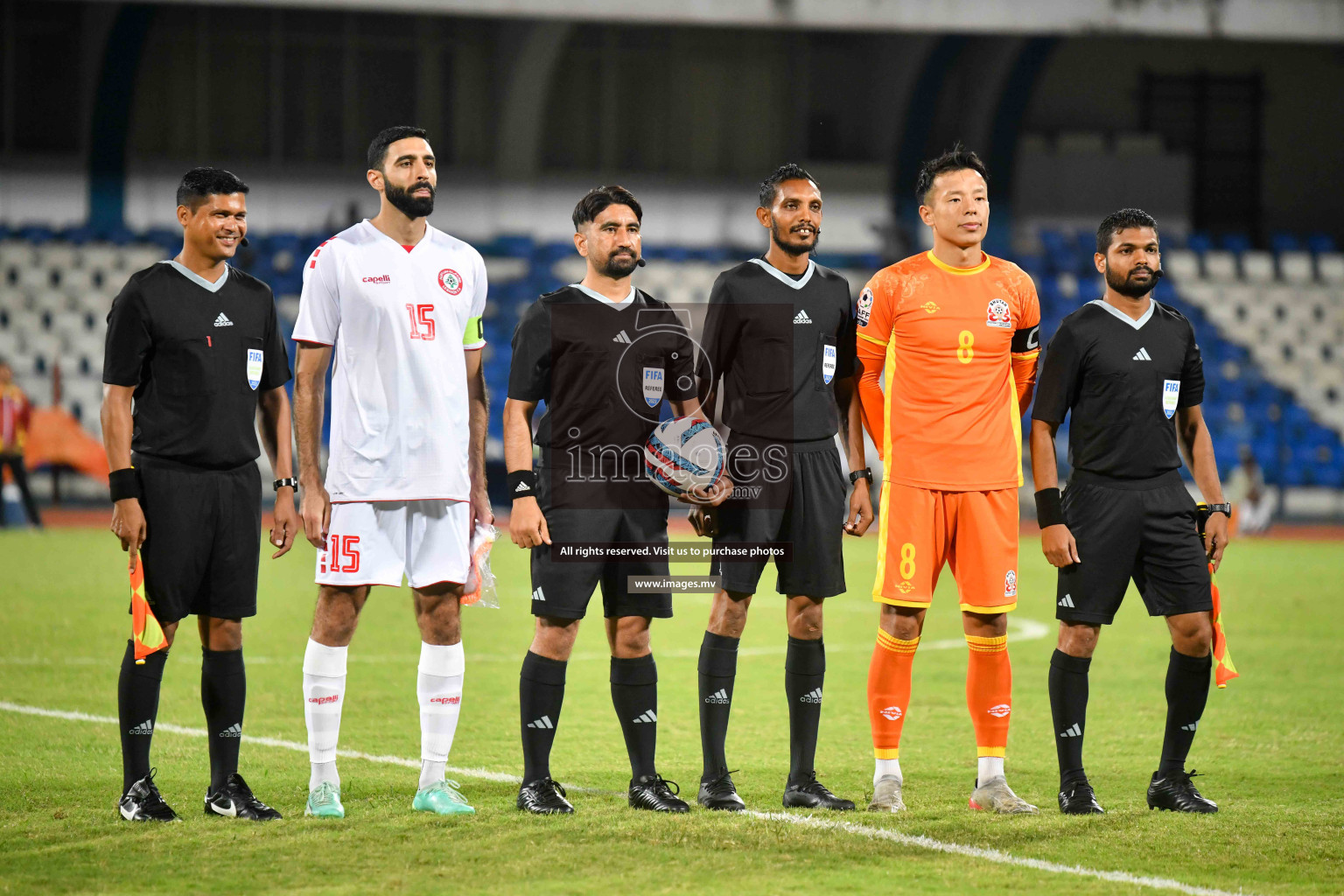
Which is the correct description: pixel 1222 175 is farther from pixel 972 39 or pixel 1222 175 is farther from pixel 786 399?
pixel 786 399

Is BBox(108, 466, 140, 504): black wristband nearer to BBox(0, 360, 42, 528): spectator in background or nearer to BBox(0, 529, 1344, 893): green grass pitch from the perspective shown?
BBox(0, 529, 1344, 893): green grass pitch

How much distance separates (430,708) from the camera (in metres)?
5.79

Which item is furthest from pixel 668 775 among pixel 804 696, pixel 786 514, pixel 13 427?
pixel 13 427

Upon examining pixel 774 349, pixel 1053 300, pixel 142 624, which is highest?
pixel 1053 300

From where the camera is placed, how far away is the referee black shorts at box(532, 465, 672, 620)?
5.79m

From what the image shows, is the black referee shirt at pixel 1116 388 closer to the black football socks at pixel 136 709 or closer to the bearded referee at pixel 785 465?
the bearded referee at pixel 785 465

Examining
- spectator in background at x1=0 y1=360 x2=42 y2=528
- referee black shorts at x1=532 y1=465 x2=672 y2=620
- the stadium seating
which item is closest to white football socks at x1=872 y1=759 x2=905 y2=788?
referee black shorts at x1=532 y1=465 x2=672 y2=620

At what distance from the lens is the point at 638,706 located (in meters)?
5.87

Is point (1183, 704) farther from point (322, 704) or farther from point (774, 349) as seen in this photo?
point (322, 704)

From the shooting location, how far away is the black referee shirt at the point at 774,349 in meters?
6.05

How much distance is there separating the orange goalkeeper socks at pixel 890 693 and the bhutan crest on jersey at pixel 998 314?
1.27 meters

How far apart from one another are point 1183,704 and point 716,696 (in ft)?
6.14

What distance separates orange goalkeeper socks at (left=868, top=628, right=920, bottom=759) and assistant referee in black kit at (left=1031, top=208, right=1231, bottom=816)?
0.59 meters

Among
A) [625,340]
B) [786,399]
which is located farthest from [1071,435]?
[625,340]
